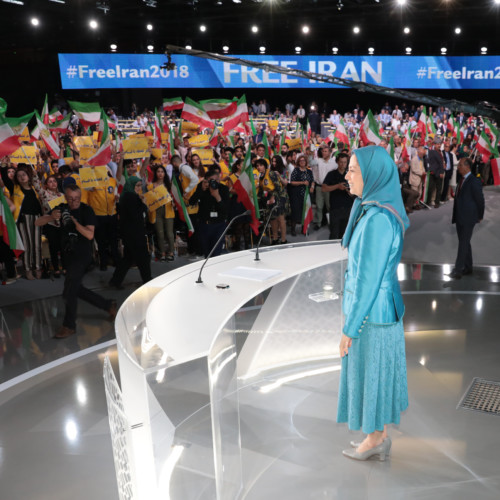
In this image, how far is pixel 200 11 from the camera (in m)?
18.9

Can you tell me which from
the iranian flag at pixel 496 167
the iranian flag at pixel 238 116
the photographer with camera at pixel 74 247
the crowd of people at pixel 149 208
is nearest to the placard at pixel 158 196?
the crowd of people at pixel 149 208

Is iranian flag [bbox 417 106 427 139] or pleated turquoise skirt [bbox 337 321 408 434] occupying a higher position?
iranian flag [bbox 417 106 427 139]

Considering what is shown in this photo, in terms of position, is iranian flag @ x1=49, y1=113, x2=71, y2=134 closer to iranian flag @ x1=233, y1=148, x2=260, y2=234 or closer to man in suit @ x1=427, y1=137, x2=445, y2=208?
iranian flag @ x1=233, y1=148, x2=260, y2=234

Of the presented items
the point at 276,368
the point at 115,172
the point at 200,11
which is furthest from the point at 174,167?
the point at 200,11

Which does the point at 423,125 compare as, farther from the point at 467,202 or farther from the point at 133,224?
the point at 133,224

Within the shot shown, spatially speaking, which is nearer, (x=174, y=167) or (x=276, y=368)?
(x=276, y=368)

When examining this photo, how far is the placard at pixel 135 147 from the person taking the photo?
7242 millimetres

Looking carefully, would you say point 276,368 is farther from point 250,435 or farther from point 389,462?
point 389,462

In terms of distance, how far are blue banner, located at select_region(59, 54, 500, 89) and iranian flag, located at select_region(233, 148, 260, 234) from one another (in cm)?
1114

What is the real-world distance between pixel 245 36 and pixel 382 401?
19870 millimetres

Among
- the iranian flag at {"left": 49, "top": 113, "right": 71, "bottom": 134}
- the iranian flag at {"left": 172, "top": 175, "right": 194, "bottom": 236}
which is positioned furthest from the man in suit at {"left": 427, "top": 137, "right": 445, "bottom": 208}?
the iranian flag at {"left": 49, "top": 113, "right": 71, "bottom": 134}

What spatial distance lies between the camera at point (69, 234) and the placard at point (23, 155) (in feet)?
9.49

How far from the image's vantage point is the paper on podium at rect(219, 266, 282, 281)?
3391 millimetres

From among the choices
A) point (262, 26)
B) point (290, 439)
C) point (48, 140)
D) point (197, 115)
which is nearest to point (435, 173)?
point (197, 115)
